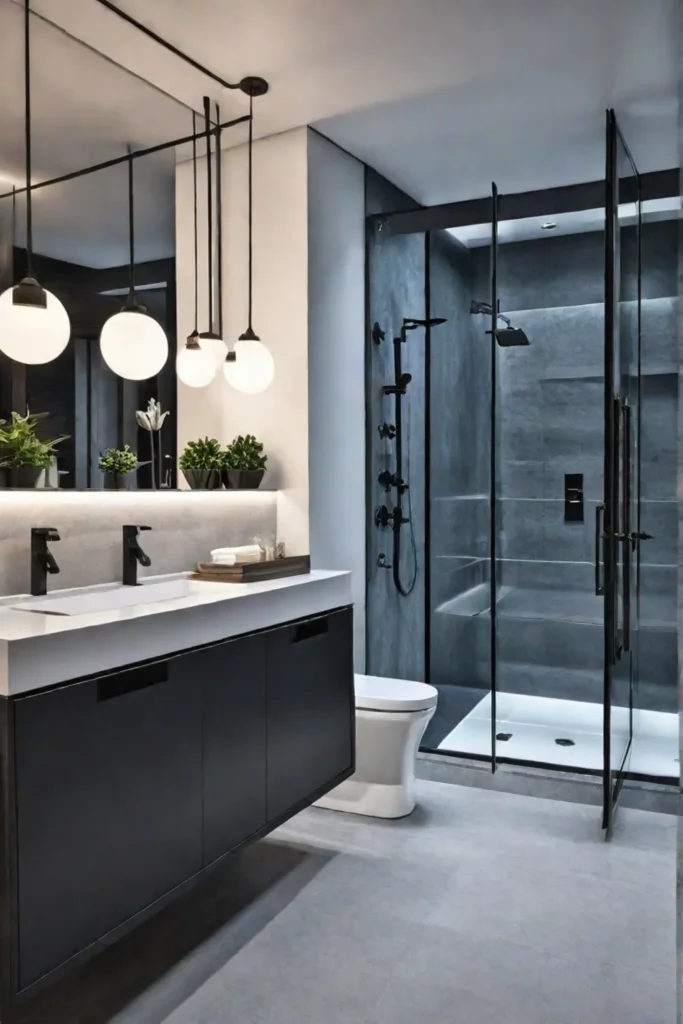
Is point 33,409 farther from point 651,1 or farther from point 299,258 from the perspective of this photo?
point 651,1

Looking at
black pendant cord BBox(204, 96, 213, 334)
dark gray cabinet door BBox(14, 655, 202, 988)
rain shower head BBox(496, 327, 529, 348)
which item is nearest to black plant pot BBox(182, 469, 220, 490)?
A: black pendant cord BBox(204, 96, 213, 334)

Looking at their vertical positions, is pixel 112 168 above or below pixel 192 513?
above

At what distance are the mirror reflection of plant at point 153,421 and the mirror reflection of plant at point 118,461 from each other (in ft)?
0.34

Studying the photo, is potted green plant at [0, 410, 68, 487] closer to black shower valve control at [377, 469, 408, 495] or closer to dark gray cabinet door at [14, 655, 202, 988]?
dark gray cabinet door at [14, 655, 202, 988]

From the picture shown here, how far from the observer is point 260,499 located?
3336 millimetres

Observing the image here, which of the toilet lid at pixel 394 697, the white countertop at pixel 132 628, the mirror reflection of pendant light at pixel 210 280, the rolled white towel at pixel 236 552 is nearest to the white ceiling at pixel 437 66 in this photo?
the mirror reflection of pendant light at pixel 210 280

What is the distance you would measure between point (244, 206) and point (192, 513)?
4.24ft

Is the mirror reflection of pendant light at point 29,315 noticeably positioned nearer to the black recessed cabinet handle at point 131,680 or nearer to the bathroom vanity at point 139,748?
the bathroom vanity at point 139,748

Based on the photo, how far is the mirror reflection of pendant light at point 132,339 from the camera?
2748 millimetres

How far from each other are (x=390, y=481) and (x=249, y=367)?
1.11m

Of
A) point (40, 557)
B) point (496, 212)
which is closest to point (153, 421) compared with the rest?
point (40, 557)

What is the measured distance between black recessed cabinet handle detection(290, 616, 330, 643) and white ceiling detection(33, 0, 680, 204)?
1875 mm

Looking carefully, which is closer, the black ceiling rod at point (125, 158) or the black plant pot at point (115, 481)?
the black ceiling rod at point (125, 158)

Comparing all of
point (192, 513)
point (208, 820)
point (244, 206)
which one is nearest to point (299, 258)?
point (244, 206)
